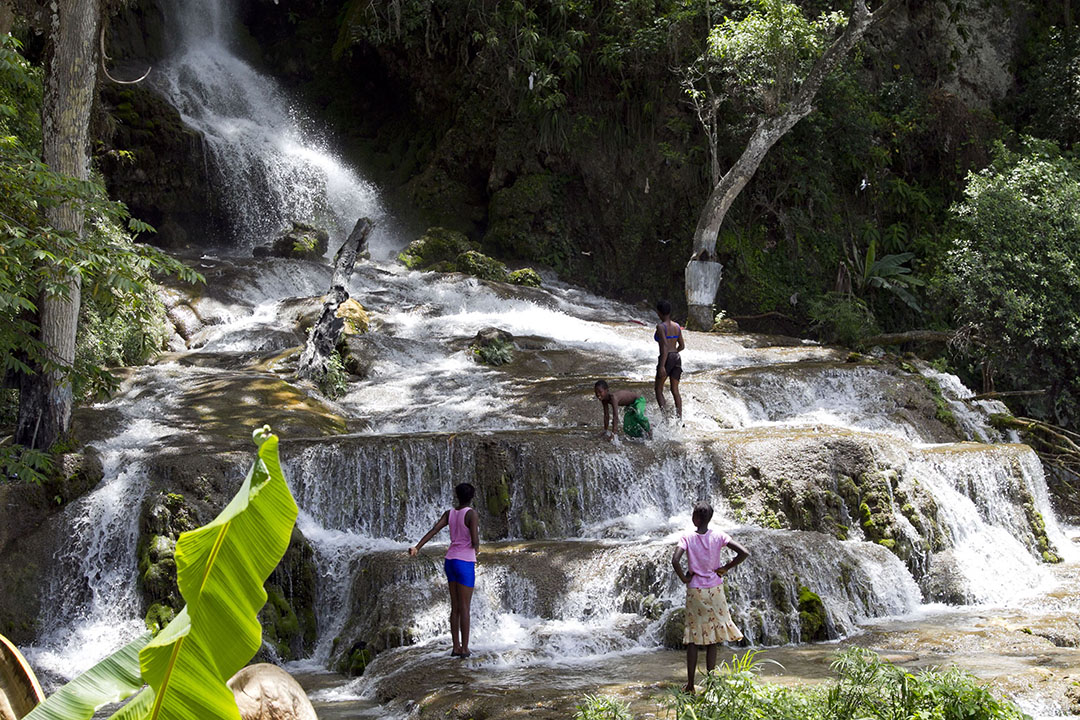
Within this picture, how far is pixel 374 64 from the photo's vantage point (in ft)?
95.0

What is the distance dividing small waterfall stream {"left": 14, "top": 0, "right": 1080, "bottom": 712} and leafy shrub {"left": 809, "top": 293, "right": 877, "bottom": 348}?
3.18 metres

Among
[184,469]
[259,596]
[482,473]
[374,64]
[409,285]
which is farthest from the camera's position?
[374,64]

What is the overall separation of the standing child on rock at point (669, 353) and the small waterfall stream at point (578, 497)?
45 cm

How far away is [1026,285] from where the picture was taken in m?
17.4

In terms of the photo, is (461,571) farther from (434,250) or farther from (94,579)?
(434,250)

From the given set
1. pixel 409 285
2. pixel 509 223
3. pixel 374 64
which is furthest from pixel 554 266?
pixel 374 64

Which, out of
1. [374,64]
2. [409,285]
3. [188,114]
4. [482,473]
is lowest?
[482,473]

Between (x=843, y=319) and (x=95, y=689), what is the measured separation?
1925cm

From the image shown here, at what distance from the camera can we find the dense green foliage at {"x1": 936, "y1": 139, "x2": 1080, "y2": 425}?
1706 centimetres

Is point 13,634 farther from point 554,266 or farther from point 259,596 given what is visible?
point 554,266

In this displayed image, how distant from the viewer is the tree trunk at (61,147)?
1013 centimetres

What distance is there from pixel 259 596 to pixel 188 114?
2608 cm

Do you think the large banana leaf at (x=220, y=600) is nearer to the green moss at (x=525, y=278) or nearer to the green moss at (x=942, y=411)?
the green moss at (x=942, y=411)

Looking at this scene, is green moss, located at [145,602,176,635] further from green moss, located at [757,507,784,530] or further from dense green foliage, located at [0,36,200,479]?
green moss, located at [757,507,784,530]
